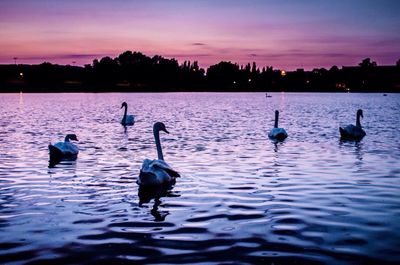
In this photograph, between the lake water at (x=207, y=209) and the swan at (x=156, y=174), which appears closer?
the lake water at (x=207, y=209)

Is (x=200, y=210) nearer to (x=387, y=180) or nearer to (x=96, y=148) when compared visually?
(x=387, y=180)

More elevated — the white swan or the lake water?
the white swan

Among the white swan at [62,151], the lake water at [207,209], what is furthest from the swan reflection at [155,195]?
the white swan at [62,151]

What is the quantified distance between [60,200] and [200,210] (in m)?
3.17

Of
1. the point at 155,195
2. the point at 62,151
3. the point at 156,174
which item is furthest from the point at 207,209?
the point at 62,151

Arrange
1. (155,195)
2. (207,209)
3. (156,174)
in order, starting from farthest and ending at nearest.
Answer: (156,174), (155,195), (207,209)

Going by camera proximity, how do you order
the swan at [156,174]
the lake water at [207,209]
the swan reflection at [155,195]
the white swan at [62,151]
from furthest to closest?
1. the white swan at [62,151]
2. the swan at [156,174]
3. the swan reflection at [155,195]
4. the lake water at [207,209]

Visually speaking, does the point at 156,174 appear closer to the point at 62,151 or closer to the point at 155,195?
the point at 155,195

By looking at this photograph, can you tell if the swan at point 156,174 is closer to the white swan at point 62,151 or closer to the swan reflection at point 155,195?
the swan reflection at point 155,195

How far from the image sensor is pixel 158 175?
38.3 feet

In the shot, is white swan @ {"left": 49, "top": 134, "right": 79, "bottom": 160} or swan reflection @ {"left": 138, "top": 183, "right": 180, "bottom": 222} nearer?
swan reflection @ {"left": 138, "top": 183, "right": 180, "bottom": 222}

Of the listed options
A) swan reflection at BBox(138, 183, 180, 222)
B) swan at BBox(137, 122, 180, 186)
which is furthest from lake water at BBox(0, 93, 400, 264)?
swan at BBox(137, 122, 180, 186)

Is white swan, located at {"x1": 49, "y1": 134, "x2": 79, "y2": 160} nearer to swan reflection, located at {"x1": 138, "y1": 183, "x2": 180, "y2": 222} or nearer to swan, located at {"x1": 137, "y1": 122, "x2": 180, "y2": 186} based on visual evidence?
swan, located at {"x1": 137, "y1": 122, "x2": 180, "y2": 186}

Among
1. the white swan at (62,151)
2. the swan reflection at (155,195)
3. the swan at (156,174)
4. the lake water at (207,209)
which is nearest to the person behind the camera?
the lake water at (207,209)
